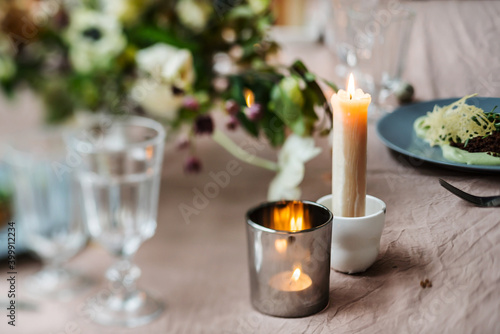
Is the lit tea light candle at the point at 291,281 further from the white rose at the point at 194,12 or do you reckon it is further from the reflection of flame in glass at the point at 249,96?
the white rose at the point at 194,12

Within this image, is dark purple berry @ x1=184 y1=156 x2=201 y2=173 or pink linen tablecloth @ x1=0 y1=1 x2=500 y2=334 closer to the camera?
pink linen tablecloth @ x1=0 y1=1 x2=500 y2=334

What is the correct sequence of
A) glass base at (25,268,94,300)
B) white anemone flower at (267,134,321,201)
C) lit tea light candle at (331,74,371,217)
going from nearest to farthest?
lit tea light candle at (331,74,371,217) < white anemone flower at (267,134,321,201) < glass base at (25,268,94,300)

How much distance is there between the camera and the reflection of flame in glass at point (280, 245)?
9.3 inches

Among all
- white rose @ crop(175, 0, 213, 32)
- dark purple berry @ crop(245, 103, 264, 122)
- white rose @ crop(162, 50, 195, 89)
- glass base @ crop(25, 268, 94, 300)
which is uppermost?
white rose @ crop(175, 0, 213, 32)

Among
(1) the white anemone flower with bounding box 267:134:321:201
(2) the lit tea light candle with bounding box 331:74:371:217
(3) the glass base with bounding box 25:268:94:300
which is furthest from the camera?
(3) the glass base with bounding box 25:268:94:300

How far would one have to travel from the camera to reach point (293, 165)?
364 mm

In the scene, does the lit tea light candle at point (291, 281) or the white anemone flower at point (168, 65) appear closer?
the lit tea light candle at point (291, 281)

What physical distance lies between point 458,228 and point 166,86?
0.23 m

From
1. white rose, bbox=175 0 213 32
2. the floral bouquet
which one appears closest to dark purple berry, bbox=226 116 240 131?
the floral bouquet

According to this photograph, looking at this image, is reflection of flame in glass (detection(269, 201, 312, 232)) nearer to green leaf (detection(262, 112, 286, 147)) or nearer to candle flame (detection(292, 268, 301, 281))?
candle flame (detection(292, 268, 301, 281))

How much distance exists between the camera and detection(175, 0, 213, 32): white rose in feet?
1.47

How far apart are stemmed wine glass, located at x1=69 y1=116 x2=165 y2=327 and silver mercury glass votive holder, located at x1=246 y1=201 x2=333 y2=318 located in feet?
0.59

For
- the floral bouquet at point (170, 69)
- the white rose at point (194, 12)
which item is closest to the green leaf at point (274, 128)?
the floral bouquet at point (170, 69)

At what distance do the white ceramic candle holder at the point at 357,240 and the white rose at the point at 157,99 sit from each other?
0.62 ft
